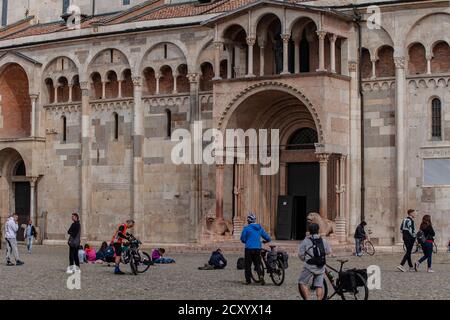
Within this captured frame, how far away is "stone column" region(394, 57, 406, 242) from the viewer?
3631 cm

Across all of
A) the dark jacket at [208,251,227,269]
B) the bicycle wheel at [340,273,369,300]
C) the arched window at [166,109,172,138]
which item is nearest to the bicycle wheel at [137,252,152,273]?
the dark jacket at [208,251,227,269]

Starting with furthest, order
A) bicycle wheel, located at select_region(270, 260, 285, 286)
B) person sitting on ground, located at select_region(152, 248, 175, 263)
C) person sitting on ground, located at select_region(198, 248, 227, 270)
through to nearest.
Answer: person sitting on ground, located at select_region(152, 248, 175, 263), person sitting on ground, located at select_region(198, 248, 227, 270), bicycle wheel, located at select_region(270, 260, 285, 286)

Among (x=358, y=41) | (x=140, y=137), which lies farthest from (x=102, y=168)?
(x=358, y=41)

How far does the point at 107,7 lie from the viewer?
5044cm

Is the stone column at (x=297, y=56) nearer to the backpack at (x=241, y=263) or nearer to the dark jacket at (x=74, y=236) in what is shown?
the backpack at (x=241, y=263)

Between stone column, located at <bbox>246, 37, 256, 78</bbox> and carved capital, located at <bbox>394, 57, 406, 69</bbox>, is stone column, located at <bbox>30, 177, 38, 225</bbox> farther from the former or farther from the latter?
carved capital, located at <bbox>394, 57, 406, 69</bbox>

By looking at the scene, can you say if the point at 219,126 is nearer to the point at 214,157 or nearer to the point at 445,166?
the point at 214,157

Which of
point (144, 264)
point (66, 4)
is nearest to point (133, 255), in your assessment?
point (144, 264)

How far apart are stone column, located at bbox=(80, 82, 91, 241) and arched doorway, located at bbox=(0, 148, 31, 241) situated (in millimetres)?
4259

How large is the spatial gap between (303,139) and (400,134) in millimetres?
4763

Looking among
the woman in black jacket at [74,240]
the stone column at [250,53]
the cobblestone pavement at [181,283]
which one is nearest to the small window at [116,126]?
the stone column at [250,53]

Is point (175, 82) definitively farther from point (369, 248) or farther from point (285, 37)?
point (369, 248)

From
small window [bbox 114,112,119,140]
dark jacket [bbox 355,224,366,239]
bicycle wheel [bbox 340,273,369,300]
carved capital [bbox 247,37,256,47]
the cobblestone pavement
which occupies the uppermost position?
carved capital [bbox 247,37,256,47]

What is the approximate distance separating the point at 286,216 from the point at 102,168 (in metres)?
9.41
